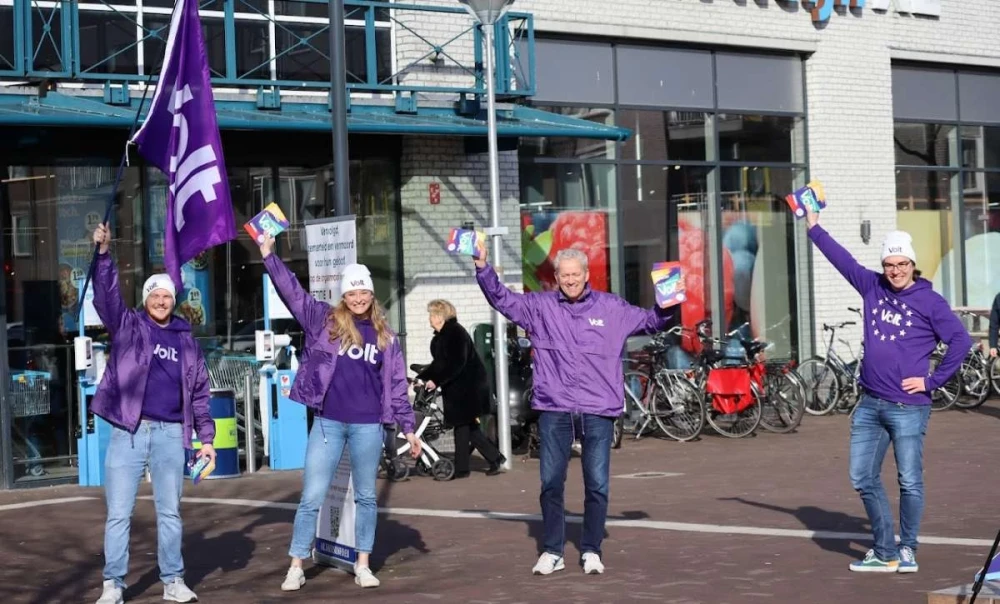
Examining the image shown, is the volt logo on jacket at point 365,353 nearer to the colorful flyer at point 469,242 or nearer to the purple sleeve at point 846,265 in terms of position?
the colorful flyer at point 469,242

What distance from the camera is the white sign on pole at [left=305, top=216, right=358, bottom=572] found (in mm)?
9312

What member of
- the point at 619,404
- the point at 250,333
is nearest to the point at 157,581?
the point at 619,404

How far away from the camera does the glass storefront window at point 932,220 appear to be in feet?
74.5

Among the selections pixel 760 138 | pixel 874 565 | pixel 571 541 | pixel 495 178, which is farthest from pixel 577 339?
pixel 760 138

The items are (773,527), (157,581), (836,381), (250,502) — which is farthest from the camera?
(836,381)

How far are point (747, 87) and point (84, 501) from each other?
11079mm

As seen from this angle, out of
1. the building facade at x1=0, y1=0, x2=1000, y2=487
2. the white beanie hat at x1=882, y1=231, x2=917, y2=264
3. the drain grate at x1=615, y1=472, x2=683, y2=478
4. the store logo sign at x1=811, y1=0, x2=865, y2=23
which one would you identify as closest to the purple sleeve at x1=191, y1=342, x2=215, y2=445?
the white beanie hat at x1=882, y1=231, x2=917, y2=264

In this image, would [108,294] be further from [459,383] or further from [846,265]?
[459,383]

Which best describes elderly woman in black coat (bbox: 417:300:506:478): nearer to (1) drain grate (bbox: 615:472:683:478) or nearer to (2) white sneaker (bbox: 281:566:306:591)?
(1) drain grate (bbox: 615:472:683:478)

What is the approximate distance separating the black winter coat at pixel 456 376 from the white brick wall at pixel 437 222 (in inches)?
112

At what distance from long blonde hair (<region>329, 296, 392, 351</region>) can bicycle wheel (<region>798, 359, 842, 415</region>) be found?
11913 millimetres

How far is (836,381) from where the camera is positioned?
1998 centimetres

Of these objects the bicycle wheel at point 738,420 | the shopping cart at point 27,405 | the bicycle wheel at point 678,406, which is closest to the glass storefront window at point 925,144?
the bicycle wheel at point 738,420

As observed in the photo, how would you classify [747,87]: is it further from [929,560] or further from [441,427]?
[929,560]
